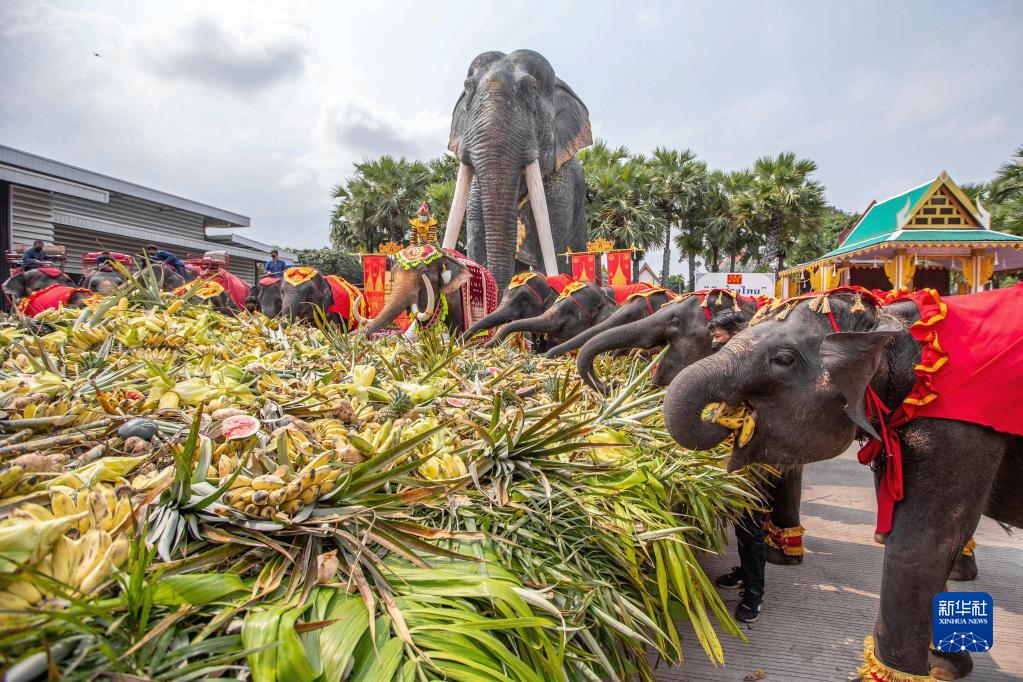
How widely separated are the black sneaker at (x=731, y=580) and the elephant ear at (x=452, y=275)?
4337 millimetres

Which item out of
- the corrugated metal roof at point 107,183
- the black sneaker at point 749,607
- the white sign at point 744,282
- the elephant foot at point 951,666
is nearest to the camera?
the elephant foot at point 951,666

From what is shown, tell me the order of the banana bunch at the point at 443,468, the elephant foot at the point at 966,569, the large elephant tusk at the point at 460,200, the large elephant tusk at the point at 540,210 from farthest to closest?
the large elephant tusk at the point at 460,200 < the large elephant tusk at the point at 540,210 < the elephant foot at the point at 966,569 < the banana bunch at the point at 443,468

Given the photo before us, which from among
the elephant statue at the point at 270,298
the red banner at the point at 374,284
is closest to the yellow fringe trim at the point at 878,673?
the elephant statue at the point at 270,298

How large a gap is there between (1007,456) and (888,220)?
1310 centimetres

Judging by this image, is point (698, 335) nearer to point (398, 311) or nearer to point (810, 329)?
point (810, 329)

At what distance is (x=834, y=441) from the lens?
200 cm

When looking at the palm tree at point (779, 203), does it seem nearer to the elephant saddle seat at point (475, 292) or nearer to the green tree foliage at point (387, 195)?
the green tree foliage at point (387, 195)

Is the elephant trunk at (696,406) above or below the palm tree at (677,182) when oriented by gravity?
below

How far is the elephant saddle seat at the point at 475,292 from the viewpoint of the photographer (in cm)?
699

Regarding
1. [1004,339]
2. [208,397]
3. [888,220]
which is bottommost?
[208,397]

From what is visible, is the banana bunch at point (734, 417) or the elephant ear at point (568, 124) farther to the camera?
the elephant ear at point (568, 124)

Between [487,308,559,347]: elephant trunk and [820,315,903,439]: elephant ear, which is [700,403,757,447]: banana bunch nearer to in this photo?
[820,315,903,439]: elephant ear

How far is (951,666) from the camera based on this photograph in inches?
92.6

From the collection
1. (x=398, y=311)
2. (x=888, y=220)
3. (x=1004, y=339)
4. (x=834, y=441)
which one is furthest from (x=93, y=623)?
(x=888, y=220)
